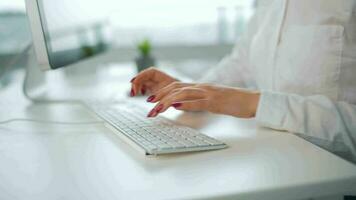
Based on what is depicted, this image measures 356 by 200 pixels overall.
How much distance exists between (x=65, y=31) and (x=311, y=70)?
2.07 feet

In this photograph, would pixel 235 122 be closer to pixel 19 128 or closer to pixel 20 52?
pixel 19 128

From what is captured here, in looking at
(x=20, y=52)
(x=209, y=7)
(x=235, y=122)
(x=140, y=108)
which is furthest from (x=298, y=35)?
(x=209, y=7)

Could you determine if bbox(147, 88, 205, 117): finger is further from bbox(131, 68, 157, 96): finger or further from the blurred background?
the blurred background

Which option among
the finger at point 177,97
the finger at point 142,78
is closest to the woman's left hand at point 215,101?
the finger at point 177,97

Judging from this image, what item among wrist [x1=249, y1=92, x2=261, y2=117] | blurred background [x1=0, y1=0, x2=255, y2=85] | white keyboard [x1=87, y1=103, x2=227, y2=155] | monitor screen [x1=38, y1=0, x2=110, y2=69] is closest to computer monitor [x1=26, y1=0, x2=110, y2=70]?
monitor screen [x1=38, y1=0, x2=110, y2=69]

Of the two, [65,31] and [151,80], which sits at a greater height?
[65,31]

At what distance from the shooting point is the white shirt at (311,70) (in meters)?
0.72

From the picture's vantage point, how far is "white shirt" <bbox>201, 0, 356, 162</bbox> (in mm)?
716

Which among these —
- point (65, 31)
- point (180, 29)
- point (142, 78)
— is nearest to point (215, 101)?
point (142, 78)

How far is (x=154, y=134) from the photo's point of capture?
2.28ft

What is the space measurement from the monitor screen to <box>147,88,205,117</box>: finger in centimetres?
30

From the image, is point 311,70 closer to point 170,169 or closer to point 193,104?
point 193,104

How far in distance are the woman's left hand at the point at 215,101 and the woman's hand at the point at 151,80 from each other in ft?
0.92

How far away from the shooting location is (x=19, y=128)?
850 millimetres
